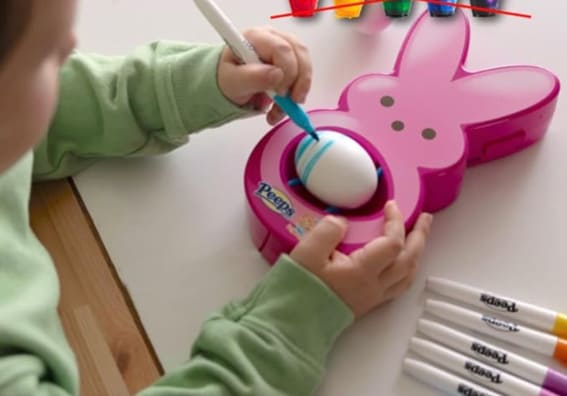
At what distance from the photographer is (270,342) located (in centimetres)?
50

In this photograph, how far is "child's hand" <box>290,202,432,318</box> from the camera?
518mm

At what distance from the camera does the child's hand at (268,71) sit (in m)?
0.56

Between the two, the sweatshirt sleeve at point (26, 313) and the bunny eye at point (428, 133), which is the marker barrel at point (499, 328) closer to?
the bunny eye at point (428, 133)

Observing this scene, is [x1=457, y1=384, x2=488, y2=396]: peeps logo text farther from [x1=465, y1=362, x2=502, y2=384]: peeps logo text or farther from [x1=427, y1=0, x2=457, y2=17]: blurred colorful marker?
[x1=427, y1=0, x2=457, y2=17]: blurred colorful marker

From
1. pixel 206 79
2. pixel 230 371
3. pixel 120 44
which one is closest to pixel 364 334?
pixel 230 371

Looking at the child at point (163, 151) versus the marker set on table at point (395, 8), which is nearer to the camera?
the child at point (163, 151)

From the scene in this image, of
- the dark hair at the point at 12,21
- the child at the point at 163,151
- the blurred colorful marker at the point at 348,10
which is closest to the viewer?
the dark hair at the point at 12,21

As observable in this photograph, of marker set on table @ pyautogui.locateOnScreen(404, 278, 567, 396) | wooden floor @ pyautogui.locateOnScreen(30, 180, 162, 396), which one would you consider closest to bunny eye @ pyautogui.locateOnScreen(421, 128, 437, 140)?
marker set on table @ pyautogui.locateOnScreen(404, 278, 567, 396)

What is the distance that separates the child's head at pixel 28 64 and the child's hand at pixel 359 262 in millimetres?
191

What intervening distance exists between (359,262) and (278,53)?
0.15 metres

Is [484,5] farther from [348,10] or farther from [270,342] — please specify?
[270,342]

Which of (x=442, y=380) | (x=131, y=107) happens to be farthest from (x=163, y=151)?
(x=442, y=380)

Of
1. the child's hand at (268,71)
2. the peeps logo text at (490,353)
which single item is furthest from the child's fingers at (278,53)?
the peeps logo text at (490,353)

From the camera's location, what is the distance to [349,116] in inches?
23.1
